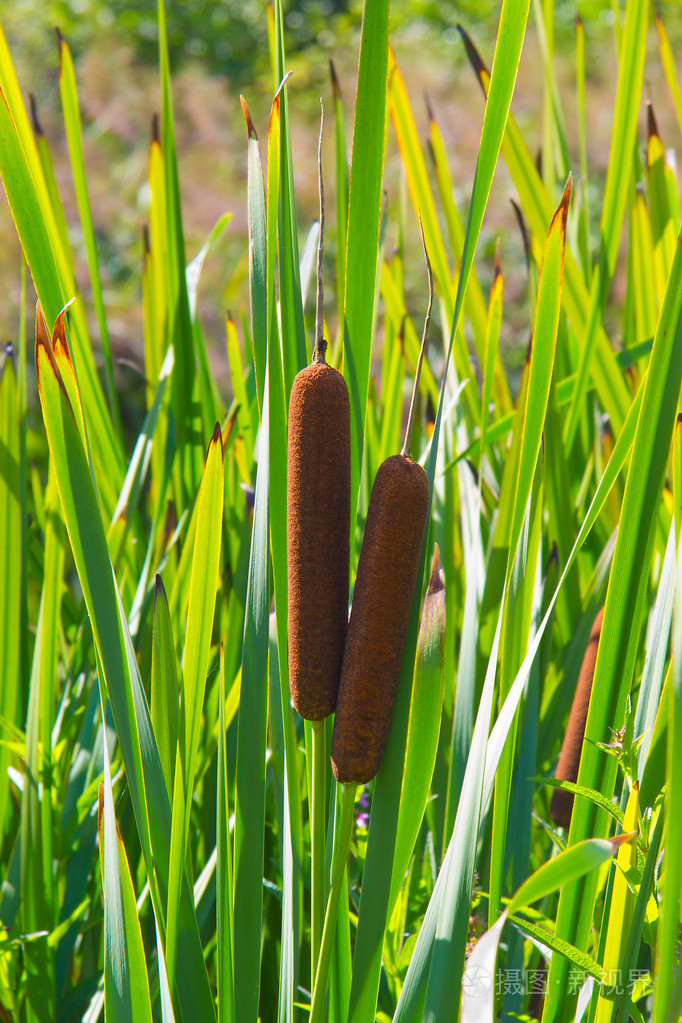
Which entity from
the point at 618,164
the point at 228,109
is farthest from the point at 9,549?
the point at 228,109

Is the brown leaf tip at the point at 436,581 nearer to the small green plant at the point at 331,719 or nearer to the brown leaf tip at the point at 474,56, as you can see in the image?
the small green plant at the point at 331,719

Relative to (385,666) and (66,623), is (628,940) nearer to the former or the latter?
→ (385,666)

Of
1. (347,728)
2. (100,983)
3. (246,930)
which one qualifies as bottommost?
(100,983)

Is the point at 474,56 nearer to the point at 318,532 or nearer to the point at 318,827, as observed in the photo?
the point at 318,532

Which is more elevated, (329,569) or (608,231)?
(608,231)

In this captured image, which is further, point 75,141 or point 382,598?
point 75,141

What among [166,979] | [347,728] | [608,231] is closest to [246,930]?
[166,979]

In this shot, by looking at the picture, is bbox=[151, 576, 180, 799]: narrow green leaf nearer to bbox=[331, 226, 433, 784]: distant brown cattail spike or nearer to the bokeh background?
bbox=[331, 226, 433, 784]: distant brown cattail spike

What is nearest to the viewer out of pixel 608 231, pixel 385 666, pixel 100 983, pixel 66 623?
A: pixel 385 666
